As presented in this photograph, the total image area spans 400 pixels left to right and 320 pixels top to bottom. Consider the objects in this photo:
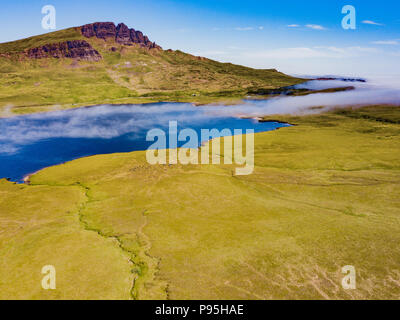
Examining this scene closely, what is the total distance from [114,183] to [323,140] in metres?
77.0

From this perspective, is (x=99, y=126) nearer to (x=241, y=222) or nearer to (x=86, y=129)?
(x=86, y=129)

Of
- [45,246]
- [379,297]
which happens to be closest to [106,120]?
[45,246]

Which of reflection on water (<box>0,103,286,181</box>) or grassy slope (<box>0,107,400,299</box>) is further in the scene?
reflection on water (<box>0,103,286,181</box>)

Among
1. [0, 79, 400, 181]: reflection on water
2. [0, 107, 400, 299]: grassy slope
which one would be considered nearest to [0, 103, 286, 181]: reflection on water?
[0, 79, 400, 181]: reflection on water

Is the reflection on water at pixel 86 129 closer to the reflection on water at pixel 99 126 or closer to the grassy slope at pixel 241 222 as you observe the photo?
the reflection on water at pixel 99 126

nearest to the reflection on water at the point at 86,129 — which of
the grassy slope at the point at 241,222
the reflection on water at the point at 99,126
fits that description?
the reflection on water at the point at 99,126

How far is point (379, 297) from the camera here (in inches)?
1085

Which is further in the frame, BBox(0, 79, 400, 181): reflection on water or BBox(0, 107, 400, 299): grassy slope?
BBox(0, 79, 400, 181): reflection on water

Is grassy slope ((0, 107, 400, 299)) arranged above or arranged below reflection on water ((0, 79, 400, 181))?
below

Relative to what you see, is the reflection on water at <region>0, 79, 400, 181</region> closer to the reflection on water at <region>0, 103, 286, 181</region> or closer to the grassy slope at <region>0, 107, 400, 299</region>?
the reflection on water at <region>0, 103, 286, 181</region>

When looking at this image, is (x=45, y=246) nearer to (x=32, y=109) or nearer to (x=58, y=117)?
(x=58, y=117)

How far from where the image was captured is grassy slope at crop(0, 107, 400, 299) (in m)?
30.0

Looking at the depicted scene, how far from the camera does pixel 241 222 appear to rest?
42.9 meters
